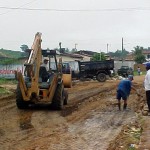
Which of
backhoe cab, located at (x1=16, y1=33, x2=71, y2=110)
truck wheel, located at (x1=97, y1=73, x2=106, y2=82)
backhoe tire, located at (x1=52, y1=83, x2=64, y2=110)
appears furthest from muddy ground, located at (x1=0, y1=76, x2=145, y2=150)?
truck wheel, located at (x1=97, y1=73, x2=106, y2=82)

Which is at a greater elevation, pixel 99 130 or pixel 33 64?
pixel 33 64

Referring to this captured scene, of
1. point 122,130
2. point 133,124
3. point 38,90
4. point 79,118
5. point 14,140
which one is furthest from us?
point 38,90

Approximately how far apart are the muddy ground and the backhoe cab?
44 cm

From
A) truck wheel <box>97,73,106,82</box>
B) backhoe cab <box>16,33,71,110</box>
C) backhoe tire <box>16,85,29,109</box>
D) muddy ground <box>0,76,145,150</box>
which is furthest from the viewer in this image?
truck wheel <box>97,73,106,82</box>

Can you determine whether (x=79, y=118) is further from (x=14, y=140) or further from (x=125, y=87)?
(x=14, y=140)

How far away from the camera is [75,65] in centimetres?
4522

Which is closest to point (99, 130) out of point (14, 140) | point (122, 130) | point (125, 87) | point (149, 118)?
point (122, 130)

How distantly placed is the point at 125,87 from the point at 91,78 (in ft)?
85.4

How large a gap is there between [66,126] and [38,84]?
4.35m

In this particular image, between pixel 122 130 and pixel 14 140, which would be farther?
pixel 122 130

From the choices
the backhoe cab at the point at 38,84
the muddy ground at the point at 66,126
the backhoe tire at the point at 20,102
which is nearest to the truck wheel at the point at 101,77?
the muddy ground at the point at 66,126

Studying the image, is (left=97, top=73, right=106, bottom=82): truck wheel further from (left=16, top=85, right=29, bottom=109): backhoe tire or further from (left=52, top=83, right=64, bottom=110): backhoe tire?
(left=52, top=83, right=64, bottom=110): backhoe tire

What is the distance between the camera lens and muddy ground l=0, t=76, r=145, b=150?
33.3 ft

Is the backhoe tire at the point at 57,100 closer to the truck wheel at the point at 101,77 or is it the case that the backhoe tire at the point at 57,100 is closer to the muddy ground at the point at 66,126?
the muddy ground at the point at 66,126
